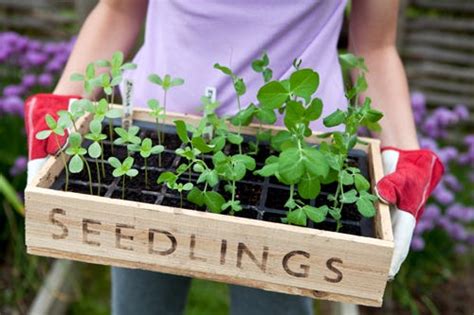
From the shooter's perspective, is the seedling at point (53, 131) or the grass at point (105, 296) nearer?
the seedling at point (53, 131)

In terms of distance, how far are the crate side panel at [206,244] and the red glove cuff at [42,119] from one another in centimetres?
14

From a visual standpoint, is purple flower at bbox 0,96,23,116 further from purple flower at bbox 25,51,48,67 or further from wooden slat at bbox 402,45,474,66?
wooden slat at bbox 402,45,474,66

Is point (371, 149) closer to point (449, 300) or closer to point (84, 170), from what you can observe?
point (84, 170)

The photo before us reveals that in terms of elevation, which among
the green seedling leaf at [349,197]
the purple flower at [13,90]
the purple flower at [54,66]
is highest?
the green seedling leaf at [349,197]

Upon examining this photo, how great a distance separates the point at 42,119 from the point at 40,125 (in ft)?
0.05

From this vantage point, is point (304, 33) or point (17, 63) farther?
point (17, 63)

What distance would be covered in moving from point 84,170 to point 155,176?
12 centimetres

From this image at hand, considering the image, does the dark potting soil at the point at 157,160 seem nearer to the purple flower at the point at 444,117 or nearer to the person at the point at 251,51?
the person at the point at 251,51

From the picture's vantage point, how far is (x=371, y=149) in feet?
3.85

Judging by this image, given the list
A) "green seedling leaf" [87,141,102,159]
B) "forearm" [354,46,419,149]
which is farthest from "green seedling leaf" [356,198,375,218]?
"green seedling leaf" [87,141,102,159]

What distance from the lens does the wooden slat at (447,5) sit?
3359mm

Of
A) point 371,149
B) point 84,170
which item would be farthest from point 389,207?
point 84,170

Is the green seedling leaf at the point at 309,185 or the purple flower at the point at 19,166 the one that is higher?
the green seedling leaf at the point at 309,185

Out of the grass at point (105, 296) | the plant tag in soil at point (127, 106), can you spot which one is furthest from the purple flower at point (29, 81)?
the plant tag in soil at point (127, 106)
